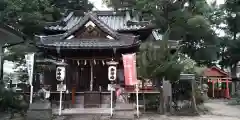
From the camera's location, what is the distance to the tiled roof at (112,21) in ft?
71.9

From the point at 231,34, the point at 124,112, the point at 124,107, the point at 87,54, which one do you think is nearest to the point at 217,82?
the point at 231,34

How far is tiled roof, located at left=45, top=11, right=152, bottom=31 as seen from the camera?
71.9 ft

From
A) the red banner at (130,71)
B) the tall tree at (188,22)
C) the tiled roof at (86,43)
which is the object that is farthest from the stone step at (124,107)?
the tall tree at (188,22)

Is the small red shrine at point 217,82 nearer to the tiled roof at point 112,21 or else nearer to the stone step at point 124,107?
the tiled roof at point 112,21

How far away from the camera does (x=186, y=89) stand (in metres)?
18.2

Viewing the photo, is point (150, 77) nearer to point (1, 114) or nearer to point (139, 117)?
point (139, 117)

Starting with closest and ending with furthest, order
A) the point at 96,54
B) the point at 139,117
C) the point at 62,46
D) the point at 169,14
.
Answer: the point at 139,117
the point at 62,46
the point at 96,54
the point at 169,14

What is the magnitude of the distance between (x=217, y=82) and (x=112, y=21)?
1413 centimetres

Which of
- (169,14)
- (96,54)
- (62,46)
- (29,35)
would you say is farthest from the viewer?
(169,14)

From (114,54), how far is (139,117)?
195 inches

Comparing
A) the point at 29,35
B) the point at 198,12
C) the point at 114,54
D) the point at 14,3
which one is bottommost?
the point at 114,54

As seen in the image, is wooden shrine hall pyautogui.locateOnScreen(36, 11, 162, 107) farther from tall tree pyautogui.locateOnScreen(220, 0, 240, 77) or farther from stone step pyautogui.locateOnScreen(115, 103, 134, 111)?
tall tree pyautogui.locateOnScreen(220, 0, 240, 77)

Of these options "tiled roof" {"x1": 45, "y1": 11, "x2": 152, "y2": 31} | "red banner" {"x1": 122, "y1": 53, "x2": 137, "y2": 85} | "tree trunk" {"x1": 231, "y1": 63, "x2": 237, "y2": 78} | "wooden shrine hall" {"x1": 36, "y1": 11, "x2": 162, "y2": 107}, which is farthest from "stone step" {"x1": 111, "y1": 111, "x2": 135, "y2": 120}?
"tree trunk" {"x1": 231, "y1": 63, "x2": 237, "y2": 78}

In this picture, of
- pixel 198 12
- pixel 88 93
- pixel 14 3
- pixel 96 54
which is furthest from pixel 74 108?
pixel 198 12
